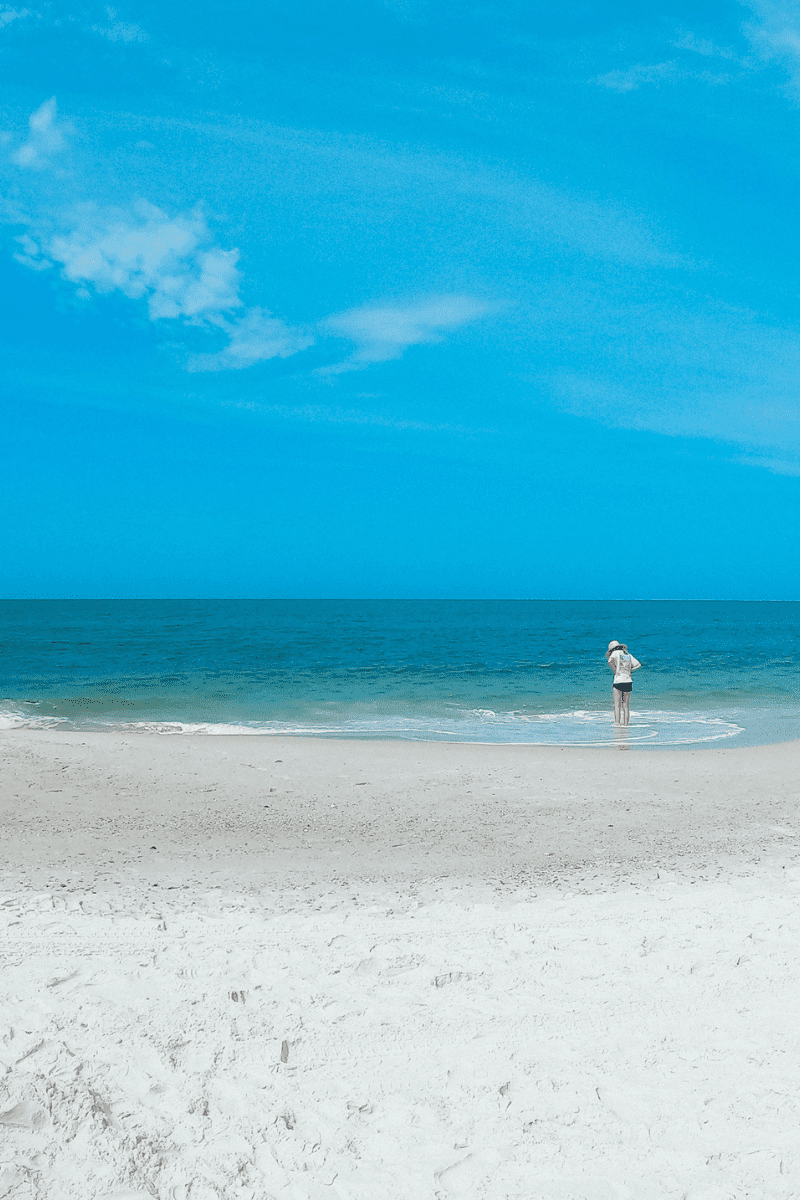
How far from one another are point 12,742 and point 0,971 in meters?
9.00

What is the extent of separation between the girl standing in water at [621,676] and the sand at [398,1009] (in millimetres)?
7950

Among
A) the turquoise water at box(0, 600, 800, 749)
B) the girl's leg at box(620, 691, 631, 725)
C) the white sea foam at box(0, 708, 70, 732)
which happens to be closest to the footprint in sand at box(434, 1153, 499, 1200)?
the turquoise water at box(0, 600, 800, 749)

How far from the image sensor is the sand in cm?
310

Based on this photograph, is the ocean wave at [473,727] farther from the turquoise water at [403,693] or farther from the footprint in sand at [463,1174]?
the footprint in sand at [463,1174]

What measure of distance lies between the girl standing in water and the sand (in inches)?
313

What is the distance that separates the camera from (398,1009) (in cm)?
416

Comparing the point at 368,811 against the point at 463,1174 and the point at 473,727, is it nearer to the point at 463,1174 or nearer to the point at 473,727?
the point at 463,1174

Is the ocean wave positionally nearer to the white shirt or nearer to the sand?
the white shirt

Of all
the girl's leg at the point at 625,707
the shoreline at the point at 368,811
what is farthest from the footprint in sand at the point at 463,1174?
the girl's leg at the point at 625,707

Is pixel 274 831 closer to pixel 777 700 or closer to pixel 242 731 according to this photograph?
pixel 242 731

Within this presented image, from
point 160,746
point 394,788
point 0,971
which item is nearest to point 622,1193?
point 0,971

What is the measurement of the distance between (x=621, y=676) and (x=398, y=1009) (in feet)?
42.4

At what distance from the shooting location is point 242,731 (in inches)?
633

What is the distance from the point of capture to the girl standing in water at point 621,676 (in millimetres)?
16141
